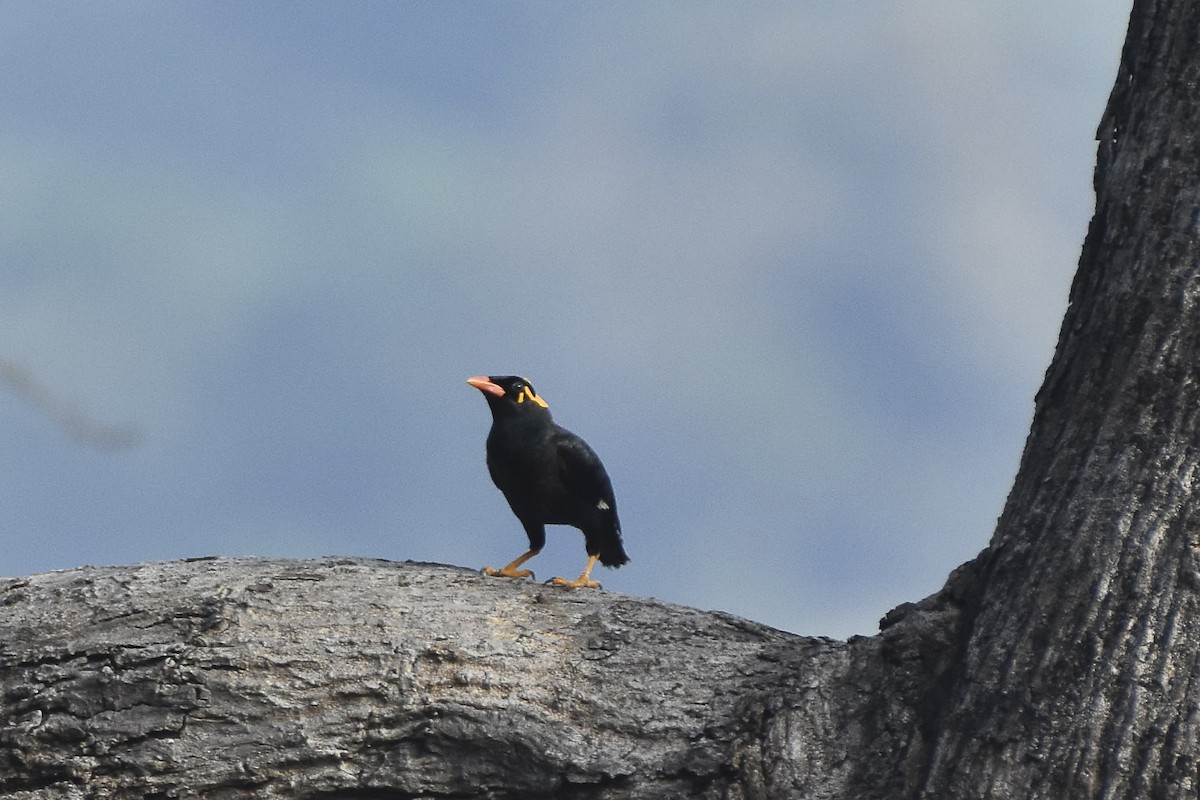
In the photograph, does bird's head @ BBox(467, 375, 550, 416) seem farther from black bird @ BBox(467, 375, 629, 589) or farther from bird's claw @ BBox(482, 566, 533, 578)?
bird's claw @ BBox(482, 566, 533, 578)

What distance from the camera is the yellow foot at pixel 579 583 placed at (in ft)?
26.2

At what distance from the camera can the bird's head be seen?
Answer: 9156 mm

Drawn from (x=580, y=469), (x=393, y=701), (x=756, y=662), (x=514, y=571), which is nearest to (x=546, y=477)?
(x=580, y=469)

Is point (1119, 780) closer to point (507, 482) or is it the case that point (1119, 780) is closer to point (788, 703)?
point (788, 703)

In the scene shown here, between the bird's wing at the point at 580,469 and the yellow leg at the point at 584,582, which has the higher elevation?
the bird's wing at the point at 580,469

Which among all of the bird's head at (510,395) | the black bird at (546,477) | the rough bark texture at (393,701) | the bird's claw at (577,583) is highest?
the bird's head at (510,395)

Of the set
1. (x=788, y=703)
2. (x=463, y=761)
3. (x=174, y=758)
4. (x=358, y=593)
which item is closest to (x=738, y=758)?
(x=788, y=703)

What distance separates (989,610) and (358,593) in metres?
3.15

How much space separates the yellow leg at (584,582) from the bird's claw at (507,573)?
0.61ft

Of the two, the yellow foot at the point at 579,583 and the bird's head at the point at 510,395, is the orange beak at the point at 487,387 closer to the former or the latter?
the bird's head at the point at 510,395

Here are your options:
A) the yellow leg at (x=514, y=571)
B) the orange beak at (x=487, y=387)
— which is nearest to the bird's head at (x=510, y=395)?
the orange beak at (x=487, y=387)

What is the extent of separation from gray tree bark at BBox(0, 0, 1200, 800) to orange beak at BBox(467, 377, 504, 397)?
6.88 feet

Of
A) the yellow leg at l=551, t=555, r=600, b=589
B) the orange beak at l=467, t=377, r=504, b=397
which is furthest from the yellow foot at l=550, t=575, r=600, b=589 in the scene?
the orange beak at l=467, t=377, r=504, b=397

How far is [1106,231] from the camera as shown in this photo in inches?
281
